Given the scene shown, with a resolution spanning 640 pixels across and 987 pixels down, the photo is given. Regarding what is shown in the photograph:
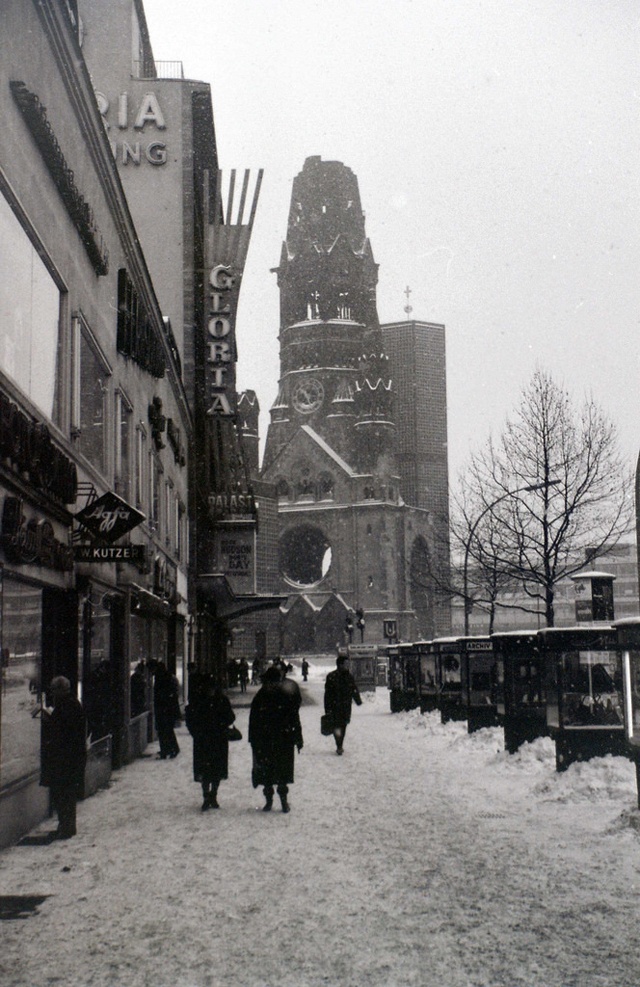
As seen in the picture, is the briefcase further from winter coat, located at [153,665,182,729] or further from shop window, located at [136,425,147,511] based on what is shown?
shop window, located at [136,425,147,511]

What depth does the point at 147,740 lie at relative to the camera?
2167 cm

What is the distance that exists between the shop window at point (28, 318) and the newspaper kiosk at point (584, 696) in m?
6.20

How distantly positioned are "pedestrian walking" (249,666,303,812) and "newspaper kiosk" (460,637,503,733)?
7754mm

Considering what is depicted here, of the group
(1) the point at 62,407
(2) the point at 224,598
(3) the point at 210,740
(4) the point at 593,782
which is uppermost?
(1) the point at 62,407

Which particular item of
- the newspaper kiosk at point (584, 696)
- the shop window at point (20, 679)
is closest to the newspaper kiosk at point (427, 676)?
the newspaper kiosk at point (584, 696)

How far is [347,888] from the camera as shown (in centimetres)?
812

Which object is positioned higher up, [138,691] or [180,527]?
[180,527]

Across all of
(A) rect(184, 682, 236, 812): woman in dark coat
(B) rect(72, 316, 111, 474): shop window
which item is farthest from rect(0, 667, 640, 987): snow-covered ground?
(B) rect(72, 316, 111, 474): shop window

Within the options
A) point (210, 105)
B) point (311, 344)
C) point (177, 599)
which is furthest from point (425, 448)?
point (177, 599)

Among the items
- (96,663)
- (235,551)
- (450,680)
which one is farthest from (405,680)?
(96,663)

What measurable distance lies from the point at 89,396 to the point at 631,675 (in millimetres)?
7641

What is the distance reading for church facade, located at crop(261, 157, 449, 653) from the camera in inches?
4621

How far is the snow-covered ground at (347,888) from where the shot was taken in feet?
19.9

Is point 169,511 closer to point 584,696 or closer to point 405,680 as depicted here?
point 405,680
